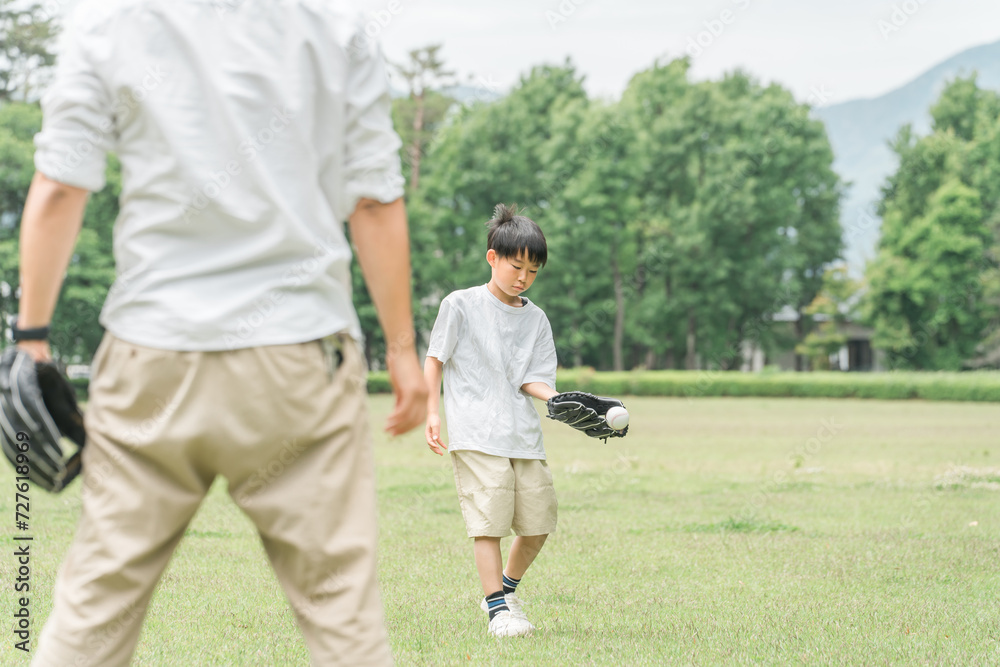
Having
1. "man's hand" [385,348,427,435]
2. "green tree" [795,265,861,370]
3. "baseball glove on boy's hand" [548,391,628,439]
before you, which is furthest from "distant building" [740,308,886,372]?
"man's hand" [385,348,427,435]

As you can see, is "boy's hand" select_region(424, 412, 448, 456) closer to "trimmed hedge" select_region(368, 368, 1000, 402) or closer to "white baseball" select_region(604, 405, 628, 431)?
"white baseball" select_region(604, 405, 628, 431)

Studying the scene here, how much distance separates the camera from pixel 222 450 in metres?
2.10

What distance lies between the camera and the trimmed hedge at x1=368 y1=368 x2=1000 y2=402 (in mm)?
33906

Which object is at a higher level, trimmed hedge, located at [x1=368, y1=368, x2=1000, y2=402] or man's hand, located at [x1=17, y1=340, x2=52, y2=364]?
man's hand, located at [x1=17, y1=340, x2=52, y2=364]

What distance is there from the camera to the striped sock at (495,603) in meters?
4.64

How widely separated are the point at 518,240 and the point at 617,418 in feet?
2.89

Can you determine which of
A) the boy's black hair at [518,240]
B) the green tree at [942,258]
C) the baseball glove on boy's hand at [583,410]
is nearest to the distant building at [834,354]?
the green tree at [942,258]

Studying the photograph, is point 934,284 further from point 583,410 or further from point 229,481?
point 229,481

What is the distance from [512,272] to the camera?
4641 millimetres

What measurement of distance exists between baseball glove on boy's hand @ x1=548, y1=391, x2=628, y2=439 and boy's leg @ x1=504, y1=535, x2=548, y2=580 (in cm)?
56

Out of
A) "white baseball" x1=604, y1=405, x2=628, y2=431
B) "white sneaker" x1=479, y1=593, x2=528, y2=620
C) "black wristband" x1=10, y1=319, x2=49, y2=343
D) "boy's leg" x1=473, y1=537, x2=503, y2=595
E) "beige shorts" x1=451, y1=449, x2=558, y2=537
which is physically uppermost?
"black wristband" x1=10, y1=319, x2=49, y2=343

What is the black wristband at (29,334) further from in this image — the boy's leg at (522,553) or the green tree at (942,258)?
the green tree at (942,258)

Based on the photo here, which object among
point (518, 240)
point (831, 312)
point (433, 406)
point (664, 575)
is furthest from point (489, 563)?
point (831, 312)

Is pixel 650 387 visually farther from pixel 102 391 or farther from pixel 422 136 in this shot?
pixel 102 391
